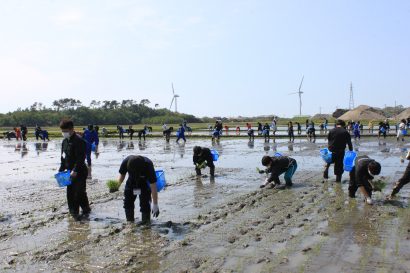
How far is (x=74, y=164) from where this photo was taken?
8.45 m

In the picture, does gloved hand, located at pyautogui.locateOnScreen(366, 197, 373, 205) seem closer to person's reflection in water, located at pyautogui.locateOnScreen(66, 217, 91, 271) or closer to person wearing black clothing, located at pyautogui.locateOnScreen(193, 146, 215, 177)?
person's reflection in water, located at pyautogui.locateOnScreen(66, 217, 91, 271)

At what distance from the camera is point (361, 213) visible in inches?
321

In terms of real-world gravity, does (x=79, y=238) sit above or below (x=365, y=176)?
below

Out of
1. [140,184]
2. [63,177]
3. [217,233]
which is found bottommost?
[217,233]

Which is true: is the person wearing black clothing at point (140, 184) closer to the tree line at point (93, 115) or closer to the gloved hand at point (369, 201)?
the gloved hand at point (369, 201)

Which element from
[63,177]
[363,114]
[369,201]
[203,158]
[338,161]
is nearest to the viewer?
[63,177]

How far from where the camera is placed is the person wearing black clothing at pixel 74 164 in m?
8.43

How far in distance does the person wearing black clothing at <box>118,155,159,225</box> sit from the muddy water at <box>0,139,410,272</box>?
9.3 inches

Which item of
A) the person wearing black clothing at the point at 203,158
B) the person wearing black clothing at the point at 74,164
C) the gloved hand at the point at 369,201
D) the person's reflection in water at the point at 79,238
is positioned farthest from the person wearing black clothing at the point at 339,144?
the person's reflection in water at the point at 79,238

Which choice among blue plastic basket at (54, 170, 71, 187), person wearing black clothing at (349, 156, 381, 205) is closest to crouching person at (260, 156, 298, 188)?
person wearing black clothing at (349, 156, 381, 205)

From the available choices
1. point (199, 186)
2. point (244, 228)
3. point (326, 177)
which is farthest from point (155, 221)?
point (326, 177)

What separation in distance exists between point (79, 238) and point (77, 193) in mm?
1764

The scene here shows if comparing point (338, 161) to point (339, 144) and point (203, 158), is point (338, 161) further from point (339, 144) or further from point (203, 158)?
point (203, 158)

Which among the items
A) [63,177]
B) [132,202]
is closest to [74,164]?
[63,177]
